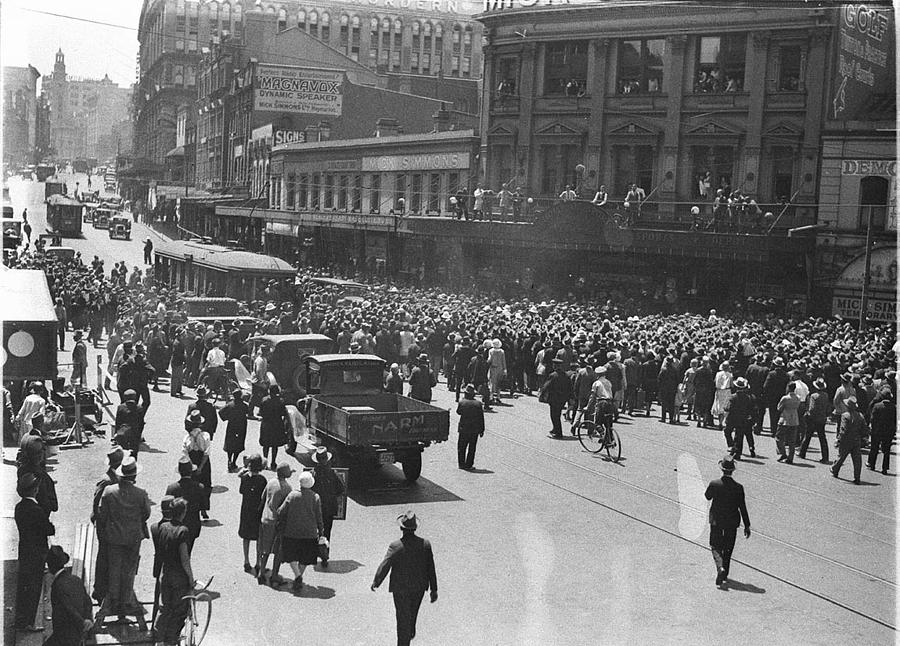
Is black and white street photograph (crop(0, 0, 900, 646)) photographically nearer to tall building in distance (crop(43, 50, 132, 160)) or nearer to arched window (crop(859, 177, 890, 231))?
arched window (crop(859, 177, 890, 231))

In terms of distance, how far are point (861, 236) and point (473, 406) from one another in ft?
76.7

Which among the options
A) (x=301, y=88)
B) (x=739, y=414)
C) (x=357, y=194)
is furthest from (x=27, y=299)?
(x=301, y=88)

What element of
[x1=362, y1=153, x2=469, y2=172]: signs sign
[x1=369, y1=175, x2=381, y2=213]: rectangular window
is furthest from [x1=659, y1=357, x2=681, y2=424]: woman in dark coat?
[x1=369, y1=175, x2=381, y2=213]: rectangular window

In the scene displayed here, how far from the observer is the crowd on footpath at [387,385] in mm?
10867

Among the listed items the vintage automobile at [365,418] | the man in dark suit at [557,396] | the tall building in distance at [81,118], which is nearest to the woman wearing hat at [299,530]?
the vintage automobile at [365,418]

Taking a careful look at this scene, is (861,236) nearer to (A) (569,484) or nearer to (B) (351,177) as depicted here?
(A) (569,484)

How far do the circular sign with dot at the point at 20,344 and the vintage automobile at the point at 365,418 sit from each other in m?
5.28

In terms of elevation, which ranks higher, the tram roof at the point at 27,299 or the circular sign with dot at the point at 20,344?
the tram roof at the point at 27,299

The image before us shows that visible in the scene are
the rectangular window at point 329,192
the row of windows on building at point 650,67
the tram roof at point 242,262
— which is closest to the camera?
the tram roof at point 242,262

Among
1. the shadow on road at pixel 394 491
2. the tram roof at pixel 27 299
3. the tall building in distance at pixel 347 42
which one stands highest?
the tall building in distance at pixel 347 42

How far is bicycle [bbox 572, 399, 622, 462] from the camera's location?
19234 millimetres

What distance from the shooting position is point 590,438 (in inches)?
783

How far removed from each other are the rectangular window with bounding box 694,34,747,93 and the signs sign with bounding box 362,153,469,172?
484 inches

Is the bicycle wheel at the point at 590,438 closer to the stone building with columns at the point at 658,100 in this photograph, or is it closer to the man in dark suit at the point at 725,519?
the man in dark suit at the point at 725,519
